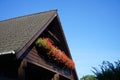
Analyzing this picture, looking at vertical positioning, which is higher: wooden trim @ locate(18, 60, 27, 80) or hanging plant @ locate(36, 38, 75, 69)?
hanging plant @ locate(36, 38, 75, 69)

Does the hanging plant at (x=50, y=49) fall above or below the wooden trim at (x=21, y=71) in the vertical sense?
above

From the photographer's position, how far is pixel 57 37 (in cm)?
1437

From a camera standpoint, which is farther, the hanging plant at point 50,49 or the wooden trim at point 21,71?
the hanging plant at point 50,49

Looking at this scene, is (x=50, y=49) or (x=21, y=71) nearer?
(x=21, y=71)

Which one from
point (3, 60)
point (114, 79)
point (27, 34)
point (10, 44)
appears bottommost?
point (114, 79)

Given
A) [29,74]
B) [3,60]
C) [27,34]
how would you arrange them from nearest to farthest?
[3,60] → [27,34] → [29,74]

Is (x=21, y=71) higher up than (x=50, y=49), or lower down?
lower down

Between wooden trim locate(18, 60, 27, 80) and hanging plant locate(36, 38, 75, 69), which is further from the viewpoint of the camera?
hanging plant locate(36, 38, 75, 69)

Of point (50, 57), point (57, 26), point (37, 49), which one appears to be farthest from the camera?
point (57, 26)

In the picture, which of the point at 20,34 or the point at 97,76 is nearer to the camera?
the point at 20,34

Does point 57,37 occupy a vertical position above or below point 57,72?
above

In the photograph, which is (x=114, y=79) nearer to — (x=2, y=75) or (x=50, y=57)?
(x=50, y=57)

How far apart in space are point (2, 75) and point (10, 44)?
1.42 meters

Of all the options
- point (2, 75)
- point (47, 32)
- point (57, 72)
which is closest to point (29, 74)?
point (57, 72)
